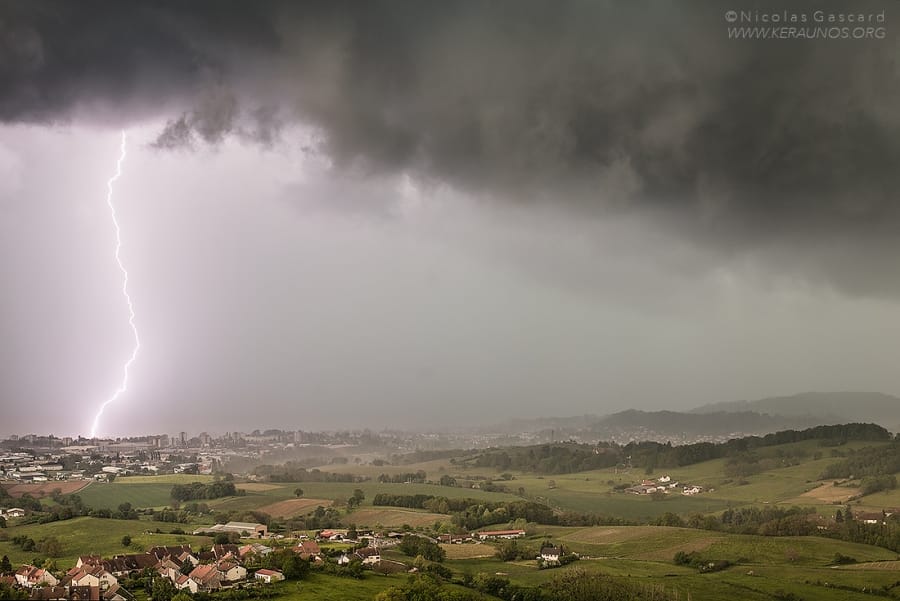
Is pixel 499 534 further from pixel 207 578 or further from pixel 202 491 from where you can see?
pixel 202 491

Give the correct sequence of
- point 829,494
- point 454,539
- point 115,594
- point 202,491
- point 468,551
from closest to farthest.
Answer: point 115,594 < point 468,551 < point 454,539 < point 829,494 < point 202,491

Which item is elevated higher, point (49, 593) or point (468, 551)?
point (49, 593)

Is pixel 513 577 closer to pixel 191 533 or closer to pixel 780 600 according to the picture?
pixel 780 600

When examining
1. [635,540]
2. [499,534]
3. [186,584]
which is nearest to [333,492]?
[499,534]

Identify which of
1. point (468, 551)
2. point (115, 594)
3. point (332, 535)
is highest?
point (115, 594)

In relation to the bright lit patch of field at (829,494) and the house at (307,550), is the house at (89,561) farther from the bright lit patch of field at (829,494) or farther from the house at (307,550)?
the bright lit patch of field at (829,494)

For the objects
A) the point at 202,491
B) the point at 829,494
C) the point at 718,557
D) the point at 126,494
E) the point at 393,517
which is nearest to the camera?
the point at 718,557

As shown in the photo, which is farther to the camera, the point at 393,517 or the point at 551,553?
the point at 393,517

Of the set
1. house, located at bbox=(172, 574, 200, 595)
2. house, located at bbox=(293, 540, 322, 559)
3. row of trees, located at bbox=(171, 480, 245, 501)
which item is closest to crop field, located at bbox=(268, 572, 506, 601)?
house, located at bbox=(293, 540, 322, 559)
